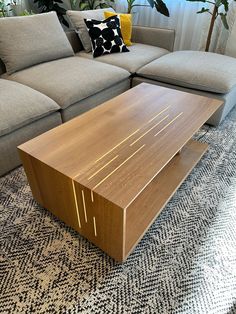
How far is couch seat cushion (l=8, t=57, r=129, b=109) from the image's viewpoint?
1.69m

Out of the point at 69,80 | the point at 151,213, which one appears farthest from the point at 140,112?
the point at 69,80

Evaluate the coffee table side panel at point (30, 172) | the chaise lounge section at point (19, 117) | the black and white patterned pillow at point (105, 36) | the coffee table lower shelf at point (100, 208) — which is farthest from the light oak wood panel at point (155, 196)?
the black and white patterned pillow at point (105, 36)

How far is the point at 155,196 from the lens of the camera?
1.26 m

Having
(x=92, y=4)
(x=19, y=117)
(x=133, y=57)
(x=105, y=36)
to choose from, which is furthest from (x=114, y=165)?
(x=92, y=4)

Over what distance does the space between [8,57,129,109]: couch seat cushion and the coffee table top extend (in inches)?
15.3

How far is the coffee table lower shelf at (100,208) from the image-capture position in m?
0.92

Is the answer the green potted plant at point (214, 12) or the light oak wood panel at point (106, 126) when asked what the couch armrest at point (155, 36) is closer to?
the green potted plant at point (214, 12)

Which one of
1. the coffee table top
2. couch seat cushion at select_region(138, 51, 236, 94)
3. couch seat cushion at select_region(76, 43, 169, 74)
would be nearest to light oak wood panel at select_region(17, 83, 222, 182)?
the coffee table top

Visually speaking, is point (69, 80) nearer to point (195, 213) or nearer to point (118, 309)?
point (195, 213)

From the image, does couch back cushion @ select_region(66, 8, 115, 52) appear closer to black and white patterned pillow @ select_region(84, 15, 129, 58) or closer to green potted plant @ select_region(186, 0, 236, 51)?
black and white patterned pillow @ select_region(84, 15, 129, 58)

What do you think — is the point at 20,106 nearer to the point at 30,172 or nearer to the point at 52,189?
the point at 30,172

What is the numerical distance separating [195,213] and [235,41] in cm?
236

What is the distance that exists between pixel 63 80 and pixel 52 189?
99 centimetres

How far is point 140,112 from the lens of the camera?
137 cm
